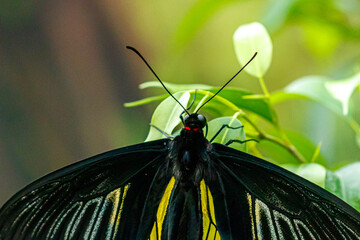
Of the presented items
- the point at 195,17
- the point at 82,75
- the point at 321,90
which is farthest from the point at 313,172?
the point at 82,75

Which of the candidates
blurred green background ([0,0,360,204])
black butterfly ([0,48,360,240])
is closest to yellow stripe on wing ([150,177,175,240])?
black butterfly ([0,48,360,240])

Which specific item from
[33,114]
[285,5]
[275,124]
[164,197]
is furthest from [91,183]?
Result: [33,114]

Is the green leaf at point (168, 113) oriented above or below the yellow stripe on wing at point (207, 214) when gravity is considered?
above

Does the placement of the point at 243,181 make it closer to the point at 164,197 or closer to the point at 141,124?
the point at 164,197

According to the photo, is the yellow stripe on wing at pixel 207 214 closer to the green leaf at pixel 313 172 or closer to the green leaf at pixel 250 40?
the green leaf at pixel 313 172

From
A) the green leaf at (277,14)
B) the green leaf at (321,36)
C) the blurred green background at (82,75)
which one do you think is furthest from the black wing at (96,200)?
the blurred green background at (82,75)

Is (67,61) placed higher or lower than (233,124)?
higher

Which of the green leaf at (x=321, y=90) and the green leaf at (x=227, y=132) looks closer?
the green leaf at (x=227, y=132)
